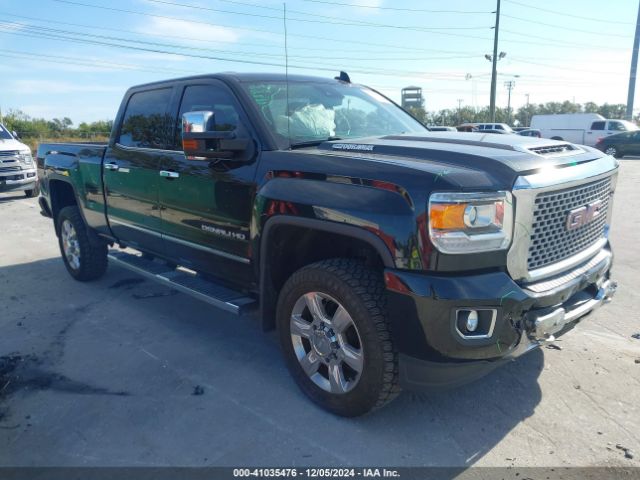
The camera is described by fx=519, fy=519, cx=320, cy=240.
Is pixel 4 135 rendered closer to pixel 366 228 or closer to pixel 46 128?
pixel 366 228

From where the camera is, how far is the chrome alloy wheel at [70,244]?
571cm

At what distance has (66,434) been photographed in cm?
289

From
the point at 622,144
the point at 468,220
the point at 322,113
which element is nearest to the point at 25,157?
the point at 322,113

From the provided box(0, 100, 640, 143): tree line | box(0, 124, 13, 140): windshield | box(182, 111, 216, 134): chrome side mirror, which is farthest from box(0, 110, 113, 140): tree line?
box(182, 111, 216, 134): chrome side mirror

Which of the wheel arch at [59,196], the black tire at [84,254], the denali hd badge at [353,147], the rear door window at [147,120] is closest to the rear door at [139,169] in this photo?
the rear door window at [147,120]

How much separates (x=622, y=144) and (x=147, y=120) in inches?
993

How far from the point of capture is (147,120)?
4.59 meters

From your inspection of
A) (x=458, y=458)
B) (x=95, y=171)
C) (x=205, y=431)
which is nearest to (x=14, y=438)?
(x=205, y=431)

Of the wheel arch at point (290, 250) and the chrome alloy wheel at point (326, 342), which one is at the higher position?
the wheel arch at point (290, 250)

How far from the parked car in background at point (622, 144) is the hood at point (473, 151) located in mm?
24011

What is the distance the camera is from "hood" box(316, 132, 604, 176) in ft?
8.57

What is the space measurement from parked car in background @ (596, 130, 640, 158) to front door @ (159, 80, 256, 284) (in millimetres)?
24519

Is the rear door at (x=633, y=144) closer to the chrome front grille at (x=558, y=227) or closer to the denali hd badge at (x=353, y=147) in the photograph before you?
the chrome front grille at (x=558, y=227)

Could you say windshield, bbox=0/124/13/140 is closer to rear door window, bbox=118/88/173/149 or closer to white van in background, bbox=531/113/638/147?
rear door window, bbox=118/88/173/149
